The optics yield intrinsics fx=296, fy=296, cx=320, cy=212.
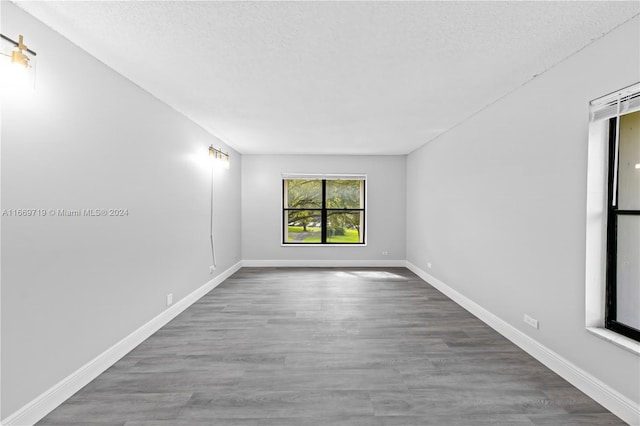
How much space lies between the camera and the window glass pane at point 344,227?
21.1 ft

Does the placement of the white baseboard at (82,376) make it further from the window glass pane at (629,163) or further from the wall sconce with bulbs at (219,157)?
the window glass pane at (629,163)

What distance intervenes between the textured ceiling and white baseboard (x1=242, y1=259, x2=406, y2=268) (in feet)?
11.6

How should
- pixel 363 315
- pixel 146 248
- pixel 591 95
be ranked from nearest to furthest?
1. pixel 591 95
2. pixel 146 248
3. pixel 363 315

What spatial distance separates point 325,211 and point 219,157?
2.60 m

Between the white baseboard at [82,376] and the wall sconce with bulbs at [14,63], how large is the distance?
6.01 feet

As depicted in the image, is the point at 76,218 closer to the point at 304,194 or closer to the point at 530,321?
the point at 530,321

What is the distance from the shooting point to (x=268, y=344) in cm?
275


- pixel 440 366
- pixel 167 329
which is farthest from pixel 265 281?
pixel 440 366

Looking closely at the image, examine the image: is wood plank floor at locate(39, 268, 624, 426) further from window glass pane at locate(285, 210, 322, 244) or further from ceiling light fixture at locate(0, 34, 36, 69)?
window glass pane at locate(285, 210, 322, 244)

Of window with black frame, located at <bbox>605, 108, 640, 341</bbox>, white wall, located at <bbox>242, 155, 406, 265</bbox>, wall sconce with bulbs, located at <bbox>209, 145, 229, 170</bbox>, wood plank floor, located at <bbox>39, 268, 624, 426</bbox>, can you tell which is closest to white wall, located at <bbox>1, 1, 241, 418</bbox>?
wood plank floor, located at <bbox>39, 268, 624, 426</bbox>

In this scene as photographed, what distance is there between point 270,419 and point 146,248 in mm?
1961

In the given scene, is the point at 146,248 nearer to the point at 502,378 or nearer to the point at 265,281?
the point at 265,281

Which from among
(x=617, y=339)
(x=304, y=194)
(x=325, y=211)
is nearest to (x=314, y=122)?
(x=304, y=194)

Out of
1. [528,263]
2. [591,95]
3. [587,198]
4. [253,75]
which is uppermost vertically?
[253,75]
